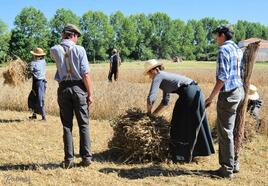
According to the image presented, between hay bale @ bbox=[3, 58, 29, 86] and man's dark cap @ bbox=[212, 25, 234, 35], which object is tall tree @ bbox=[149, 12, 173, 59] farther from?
man's dark cap @ bbox=[212, 25, 234, 35]

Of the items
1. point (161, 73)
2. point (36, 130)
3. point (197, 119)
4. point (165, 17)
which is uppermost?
point (165, 17)

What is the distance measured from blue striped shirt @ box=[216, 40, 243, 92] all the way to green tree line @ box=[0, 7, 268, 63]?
82340 mm

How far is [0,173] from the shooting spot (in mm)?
6457

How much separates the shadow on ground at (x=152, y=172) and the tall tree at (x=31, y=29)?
91900 millimetres

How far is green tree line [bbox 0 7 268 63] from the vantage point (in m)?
102

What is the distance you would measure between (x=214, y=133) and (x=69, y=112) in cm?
363

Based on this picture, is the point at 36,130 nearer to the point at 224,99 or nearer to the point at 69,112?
the point at 69,112

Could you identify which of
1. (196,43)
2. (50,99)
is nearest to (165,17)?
(196,43)

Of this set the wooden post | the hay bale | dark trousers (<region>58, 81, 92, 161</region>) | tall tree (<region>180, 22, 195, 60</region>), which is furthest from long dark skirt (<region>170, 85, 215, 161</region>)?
tall tree (<region>180, 22, 195, 60</region>)

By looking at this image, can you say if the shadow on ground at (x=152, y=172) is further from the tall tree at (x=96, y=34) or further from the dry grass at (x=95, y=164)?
the tall tree at (x=96, y=34)

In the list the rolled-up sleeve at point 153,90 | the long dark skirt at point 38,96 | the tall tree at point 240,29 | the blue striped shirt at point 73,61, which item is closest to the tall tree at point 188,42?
the tall tree at point 240,29

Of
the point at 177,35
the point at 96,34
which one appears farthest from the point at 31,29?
the point at 177,35

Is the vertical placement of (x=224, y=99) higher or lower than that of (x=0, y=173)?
higher

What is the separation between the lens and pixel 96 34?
115438 millimetres
